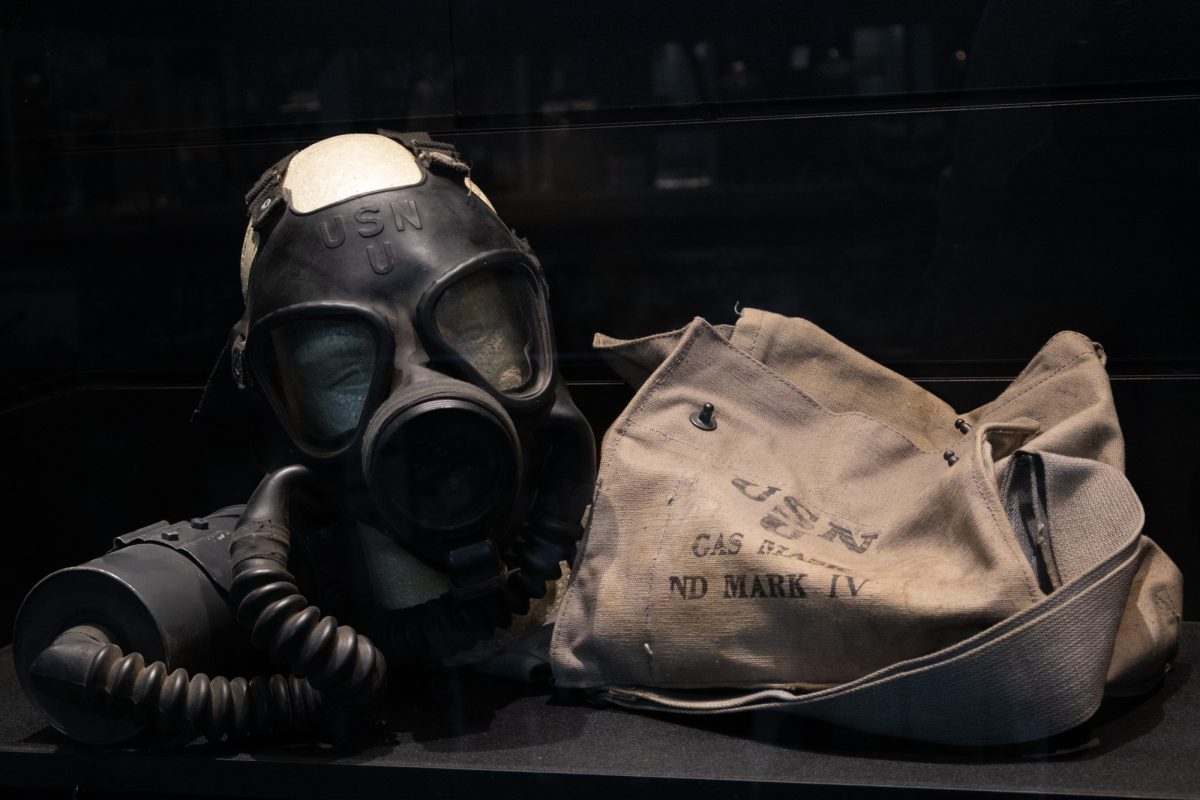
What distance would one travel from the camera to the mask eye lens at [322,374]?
111 cm

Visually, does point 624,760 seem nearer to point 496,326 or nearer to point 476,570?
point 476,570

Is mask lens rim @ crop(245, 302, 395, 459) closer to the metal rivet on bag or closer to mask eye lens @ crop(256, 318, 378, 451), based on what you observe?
mask eye lens @ crop(256, 318, 378, 451)

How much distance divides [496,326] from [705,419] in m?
0.26

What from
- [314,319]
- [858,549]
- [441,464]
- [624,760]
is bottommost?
[624,760]

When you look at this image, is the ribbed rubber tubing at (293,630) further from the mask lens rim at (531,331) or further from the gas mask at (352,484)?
the mask lens rim at (531,331)

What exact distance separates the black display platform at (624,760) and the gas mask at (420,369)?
0.36 feet

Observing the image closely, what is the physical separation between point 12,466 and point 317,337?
50 cm

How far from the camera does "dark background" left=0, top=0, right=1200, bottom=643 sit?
1.34m

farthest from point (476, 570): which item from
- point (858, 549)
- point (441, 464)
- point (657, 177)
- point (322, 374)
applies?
point (657, 177)

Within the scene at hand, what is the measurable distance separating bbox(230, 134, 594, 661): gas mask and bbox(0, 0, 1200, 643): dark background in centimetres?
23

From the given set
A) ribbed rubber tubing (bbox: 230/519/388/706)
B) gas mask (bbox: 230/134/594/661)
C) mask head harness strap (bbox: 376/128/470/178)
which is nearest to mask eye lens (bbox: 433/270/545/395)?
gas mask (bbox: 230/134/594/661)

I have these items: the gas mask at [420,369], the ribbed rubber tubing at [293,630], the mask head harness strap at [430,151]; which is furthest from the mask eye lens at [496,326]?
the ribbed rubber tubing at [293,630]

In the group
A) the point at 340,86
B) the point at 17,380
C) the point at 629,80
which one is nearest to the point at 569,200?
the point at 629,80

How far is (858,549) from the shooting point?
3.85ft
